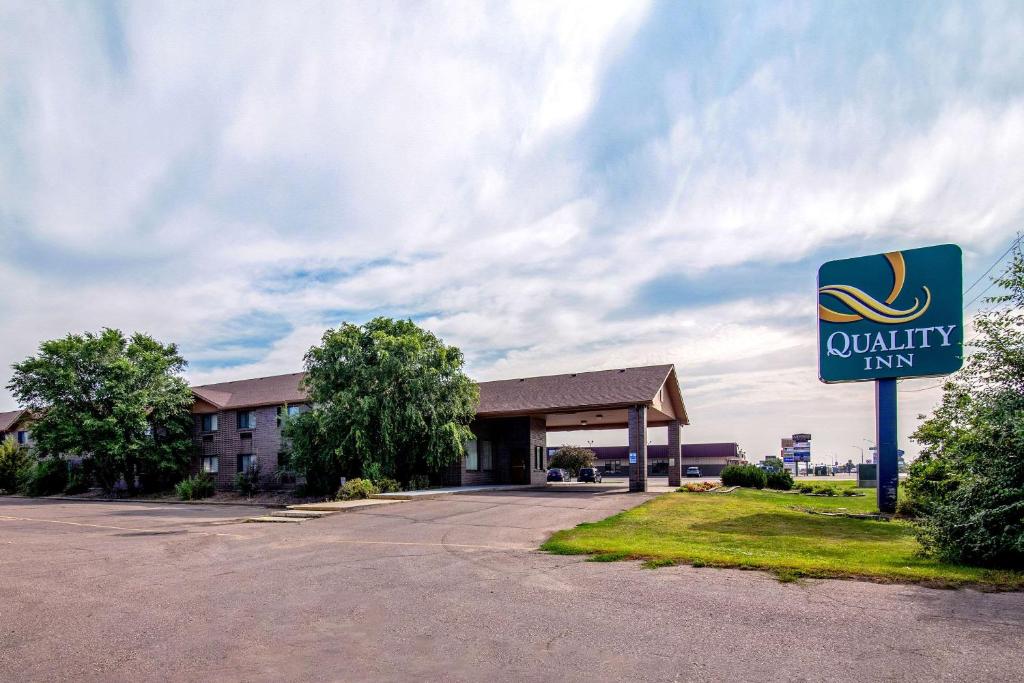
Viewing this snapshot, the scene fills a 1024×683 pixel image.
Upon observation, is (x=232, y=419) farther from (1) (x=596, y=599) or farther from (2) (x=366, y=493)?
(1) (x=596, y=599)

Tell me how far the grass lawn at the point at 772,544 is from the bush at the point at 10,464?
42175 mm

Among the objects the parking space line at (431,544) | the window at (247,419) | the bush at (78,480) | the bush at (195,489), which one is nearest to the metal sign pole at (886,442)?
the parking space line at (431,544)

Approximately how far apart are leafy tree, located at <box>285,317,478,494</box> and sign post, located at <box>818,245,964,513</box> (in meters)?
15.0

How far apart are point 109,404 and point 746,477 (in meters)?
33.9

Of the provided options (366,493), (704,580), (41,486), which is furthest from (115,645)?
(41,486)

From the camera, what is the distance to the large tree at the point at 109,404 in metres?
35.2

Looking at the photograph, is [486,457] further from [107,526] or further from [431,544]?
[431,544]

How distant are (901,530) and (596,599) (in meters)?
10.5

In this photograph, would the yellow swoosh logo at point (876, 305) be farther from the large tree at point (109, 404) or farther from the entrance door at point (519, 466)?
the large tree at point (109, 404)

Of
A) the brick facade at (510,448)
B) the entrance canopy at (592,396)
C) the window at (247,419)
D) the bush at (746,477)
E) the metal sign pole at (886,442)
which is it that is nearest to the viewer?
the metal sign pole at (886,442)

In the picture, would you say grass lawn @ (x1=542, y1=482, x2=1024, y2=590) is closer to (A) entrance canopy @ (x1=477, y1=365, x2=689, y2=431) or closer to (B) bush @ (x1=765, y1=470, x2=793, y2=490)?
(A) entrance canopy @ (x1=477, y1=365, x2=689, y2=431)

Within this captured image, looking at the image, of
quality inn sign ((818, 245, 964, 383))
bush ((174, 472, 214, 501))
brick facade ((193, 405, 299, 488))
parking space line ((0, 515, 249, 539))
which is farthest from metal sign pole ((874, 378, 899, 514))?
bush ((174, 472, 214, 501))

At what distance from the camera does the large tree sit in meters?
35.2

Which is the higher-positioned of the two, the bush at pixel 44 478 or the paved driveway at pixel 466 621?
the paved driveway at pixel 466 621
